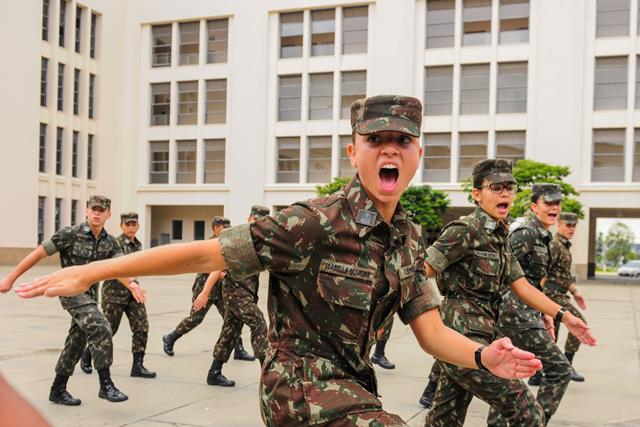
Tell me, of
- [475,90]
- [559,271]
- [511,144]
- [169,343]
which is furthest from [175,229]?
[559,271]

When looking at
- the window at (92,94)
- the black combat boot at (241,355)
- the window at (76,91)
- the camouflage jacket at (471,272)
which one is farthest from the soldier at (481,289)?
the window at (92,94)

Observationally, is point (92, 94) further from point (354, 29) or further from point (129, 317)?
point (129, 317)

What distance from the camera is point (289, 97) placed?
4216 centimetres

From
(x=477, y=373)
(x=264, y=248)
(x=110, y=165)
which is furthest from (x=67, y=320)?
(x=110, y=165)

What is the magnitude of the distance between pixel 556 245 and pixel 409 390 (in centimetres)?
226

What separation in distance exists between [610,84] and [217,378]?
3284 cm

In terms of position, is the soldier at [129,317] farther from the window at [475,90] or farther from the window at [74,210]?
the window at [74,210]

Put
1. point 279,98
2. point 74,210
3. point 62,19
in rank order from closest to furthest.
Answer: point 62,19, point 74,210, point 279,98

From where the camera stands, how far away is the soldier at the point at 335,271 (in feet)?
8.92

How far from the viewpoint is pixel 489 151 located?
3834 centimetres

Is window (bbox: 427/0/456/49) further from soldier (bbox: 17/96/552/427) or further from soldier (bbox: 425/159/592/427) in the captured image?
soldier (bbox: 17/96/552/427)

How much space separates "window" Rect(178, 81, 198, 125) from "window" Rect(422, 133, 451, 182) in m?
13.9

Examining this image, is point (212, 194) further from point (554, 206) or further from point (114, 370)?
point (554, 206)

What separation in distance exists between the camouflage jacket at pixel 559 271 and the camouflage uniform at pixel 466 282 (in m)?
3.40
